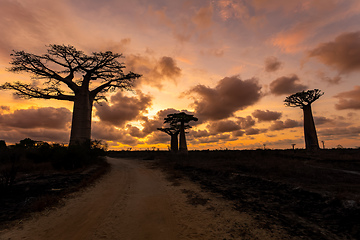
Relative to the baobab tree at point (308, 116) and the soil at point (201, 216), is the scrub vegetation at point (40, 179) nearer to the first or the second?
the soil at point (201, 216)

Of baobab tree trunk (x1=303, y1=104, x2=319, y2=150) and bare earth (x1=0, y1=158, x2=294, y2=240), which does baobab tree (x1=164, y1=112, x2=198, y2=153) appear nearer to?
baobab tree trunk (x1=303, y1=104, x2=319, y2=150)

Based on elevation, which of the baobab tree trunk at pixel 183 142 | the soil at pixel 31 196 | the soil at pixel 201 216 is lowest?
the soil at pixel 201 216

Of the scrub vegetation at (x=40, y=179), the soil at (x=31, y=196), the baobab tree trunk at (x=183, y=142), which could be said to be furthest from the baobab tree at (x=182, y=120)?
the soil at (x=31, y=196)

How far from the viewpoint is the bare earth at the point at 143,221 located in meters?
4.09

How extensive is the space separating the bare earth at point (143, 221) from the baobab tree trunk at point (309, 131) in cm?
2488

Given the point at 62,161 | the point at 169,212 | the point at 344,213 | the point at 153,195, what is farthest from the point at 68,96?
the point at 344,213

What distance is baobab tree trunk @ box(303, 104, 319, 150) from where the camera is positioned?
24703mm

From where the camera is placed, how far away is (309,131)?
25031 millimetres

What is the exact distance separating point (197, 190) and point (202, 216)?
10.4ft

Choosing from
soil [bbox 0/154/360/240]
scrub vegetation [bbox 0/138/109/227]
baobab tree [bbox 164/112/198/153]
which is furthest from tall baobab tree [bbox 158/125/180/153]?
soil [bbox 0/154/360/240]

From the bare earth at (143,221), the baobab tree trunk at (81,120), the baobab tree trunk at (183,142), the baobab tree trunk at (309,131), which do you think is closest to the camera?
the bare earth at (143,221)

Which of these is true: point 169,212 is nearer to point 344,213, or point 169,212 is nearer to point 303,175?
point 344,213

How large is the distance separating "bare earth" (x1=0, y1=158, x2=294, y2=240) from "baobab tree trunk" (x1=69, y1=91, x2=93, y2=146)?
42.0 feet

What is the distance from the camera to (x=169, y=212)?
552 cm
